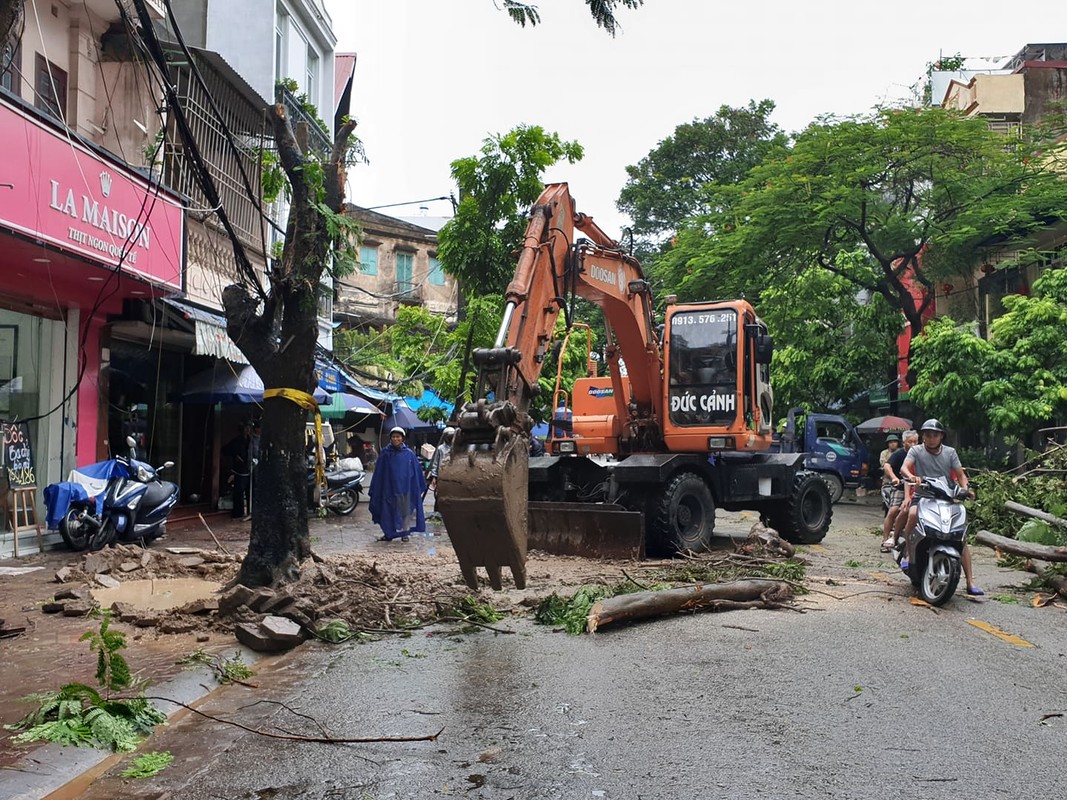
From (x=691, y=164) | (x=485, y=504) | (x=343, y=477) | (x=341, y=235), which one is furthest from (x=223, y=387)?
(x=691, y=164)

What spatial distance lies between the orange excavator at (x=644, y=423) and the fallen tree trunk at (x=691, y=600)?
7.27ft

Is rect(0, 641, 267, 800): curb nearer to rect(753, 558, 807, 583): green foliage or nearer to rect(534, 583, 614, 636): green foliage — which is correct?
rect(534, 583, 614, 636): green foliage

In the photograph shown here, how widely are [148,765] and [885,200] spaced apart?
944 inches

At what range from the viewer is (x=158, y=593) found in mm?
9344

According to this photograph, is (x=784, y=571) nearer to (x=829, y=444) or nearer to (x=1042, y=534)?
(x=1042, y=534)

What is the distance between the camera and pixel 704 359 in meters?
13.1

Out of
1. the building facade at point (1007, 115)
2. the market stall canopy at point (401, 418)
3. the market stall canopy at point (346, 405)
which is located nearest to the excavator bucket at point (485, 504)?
the market stall canopy at point (346, 405)

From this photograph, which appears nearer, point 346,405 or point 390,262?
point 346,405

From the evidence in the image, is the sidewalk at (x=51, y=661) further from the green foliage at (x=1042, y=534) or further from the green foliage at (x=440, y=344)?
the green foliage at (x=1042, y=534)

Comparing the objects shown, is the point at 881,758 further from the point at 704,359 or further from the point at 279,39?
the point at 279,39

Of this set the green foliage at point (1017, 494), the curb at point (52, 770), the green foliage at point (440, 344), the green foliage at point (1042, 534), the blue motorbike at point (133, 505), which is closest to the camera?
the curb at point (52, 770)

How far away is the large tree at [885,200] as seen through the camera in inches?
875

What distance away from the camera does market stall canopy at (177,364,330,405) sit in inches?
686

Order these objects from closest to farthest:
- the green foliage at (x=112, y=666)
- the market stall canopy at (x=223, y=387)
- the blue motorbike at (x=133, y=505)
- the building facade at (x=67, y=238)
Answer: the green foliage at (x=112, y=666)
the building facade at (x=67, y=238)
the blue motorbike at (x=133, y=505)
the market stall canopy at (x=223, y=387)
